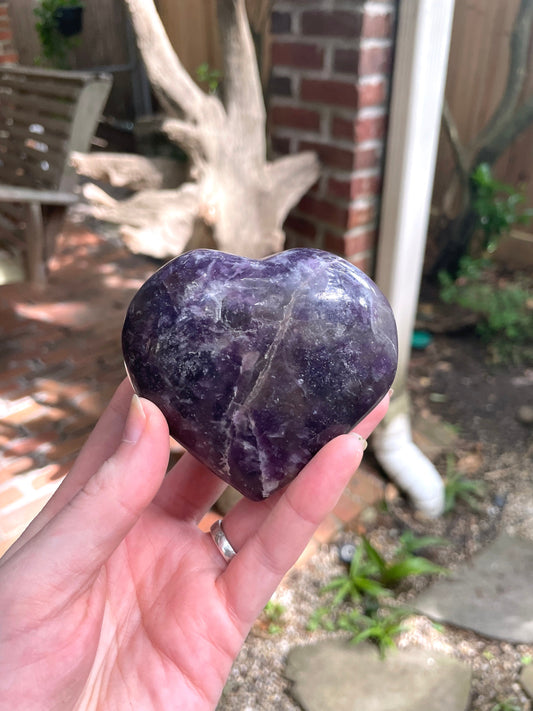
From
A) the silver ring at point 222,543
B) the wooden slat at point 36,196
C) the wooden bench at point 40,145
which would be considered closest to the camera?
the silver ring at point 222,543

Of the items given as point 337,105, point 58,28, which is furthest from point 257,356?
point 58,28

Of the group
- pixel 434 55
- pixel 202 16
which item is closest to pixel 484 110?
pixel 202 16

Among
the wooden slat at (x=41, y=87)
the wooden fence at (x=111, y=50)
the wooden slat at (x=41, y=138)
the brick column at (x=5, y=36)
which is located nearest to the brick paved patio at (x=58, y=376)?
the wooden slat at (x=41, y=138)

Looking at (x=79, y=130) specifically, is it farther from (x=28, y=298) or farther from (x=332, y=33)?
(x=332, y=33)

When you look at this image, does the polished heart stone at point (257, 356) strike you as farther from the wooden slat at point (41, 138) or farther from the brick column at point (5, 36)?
the brick column at point (5, 36)

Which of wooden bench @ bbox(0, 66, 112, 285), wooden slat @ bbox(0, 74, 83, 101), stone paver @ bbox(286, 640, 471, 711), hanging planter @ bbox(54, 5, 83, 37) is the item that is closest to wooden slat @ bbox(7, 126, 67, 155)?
wooden bench @ bbox(0, 66, 112, 285)

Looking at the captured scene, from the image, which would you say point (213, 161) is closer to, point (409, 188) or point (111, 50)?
point (409, 188)
